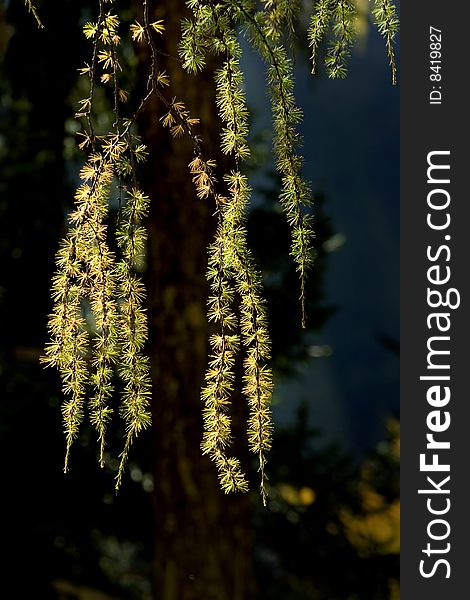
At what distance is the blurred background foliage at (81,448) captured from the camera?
255 cm

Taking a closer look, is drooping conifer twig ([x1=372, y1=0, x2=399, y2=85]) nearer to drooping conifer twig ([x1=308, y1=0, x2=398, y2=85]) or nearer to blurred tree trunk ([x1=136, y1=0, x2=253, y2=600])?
drooping conifer twig ([x1=308, y1=0, x2=398, y2=85])

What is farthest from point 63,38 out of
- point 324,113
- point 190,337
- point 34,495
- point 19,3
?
point 324,113

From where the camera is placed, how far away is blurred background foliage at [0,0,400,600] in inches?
100

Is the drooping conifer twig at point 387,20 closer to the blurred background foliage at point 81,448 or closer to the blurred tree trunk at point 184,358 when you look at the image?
the blurred tree trunk at point 184,358

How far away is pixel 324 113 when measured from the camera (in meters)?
8.66

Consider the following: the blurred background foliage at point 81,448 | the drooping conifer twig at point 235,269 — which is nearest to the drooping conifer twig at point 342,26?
the drooping conifer twig at point 235,269

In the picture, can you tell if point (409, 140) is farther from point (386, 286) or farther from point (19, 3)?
point (386, 286)

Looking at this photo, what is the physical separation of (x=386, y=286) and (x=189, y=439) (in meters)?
6.99

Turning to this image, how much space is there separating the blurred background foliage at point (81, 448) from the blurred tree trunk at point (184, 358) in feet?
1.68

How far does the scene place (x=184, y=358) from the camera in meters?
1.94

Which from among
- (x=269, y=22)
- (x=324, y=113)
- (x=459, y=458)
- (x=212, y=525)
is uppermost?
(x=324, y=113)

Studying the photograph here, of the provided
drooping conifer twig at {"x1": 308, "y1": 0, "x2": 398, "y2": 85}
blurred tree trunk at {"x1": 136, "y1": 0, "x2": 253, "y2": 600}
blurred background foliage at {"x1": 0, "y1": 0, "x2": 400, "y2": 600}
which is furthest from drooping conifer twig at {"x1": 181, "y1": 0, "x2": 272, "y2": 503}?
blurred background foliage at {"x1": 0, "y1": 0, "x2": 400, "y2": 600}

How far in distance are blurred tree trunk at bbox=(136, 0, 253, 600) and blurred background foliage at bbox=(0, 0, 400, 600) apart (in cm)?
51

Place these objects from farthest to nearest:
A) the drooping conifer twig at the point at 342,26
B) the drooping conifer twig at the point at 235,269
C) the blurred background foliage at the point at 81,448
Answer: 1. the blurred background foliage at the point at 81,448
2. the drooping conifer twig at the point at 342,26
3. the drooping conifer twig at the point at 235,269
